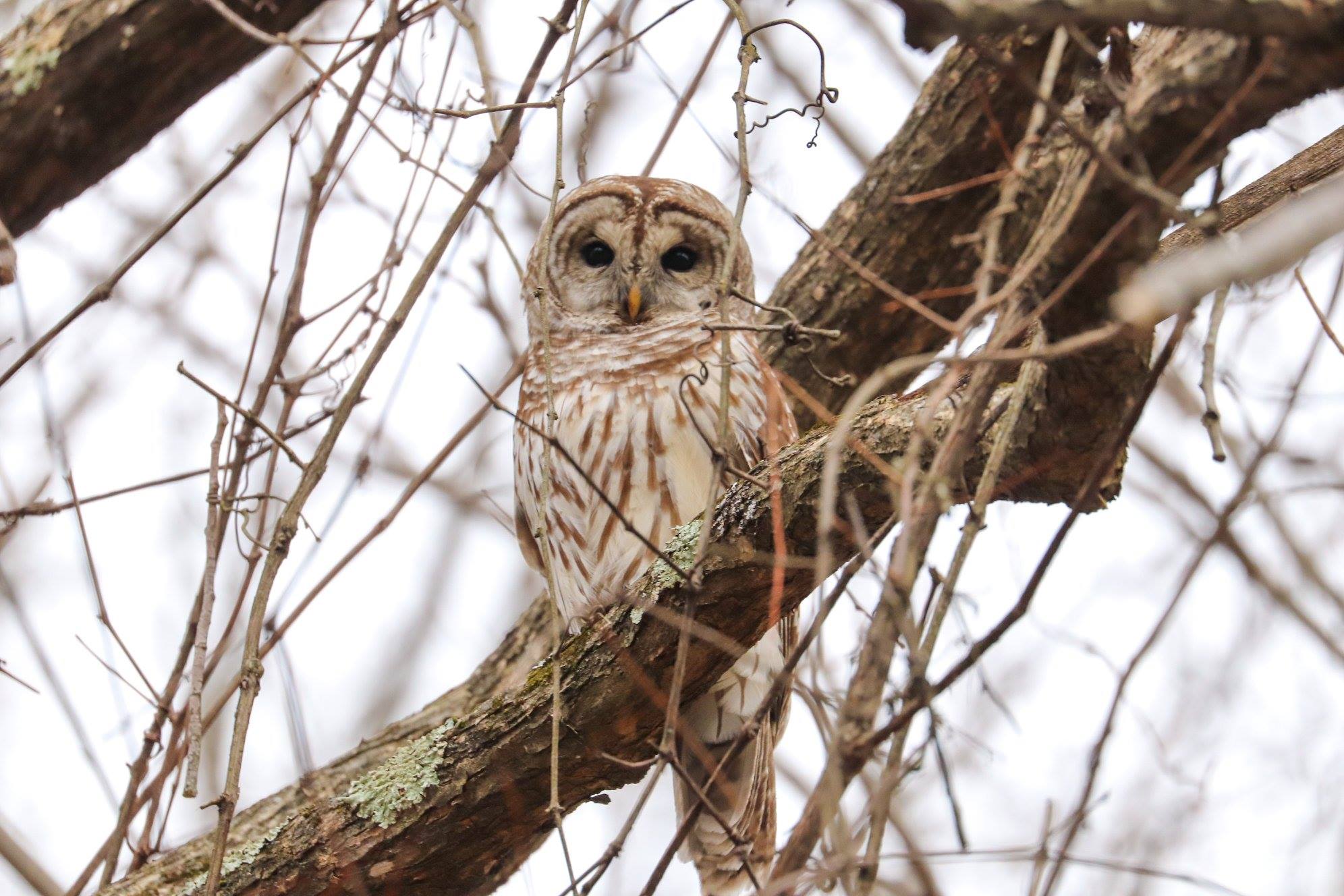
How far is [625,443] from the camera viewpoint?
3.88 meters

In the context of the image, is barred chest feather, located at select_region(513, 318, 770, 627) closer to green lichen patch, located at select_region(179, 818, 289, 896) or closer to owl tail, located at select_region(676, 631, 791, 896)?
owl tail, located at select_region(676, 631, 791, 896)

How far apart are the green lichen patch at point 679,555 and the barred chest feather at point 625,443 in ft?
1.90

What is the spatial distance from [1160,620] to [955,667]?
0.31 meters

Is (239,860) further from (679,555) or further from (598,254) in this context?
(598,254)

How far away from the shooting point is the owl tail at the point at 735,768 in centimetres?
378

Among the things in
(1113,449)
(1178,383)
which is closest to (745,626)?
(1113,449)

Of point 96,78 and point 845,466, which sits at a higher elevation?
point 96,78

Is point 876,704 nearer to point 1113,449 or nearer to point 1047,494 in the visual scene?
point 1113,449

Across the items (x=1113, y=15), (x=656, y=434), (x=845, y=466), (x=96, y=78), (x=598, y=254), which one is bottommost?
(x=1113, y=15)

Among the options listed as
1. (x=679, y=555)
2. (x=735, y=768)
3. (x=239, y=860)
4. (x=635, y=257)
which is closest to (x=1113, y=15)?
(x=679, y=555)

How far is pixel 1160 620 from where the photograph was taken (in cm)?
167

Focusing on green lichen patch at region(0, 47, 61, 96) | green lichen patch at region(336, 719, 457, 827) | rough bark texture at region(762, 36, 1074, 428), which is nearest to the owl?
rough bark texture at region(762, 36, 1074, 428)

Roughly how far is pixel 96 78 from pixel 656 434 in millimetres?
1972

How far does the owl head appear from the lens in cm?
450
